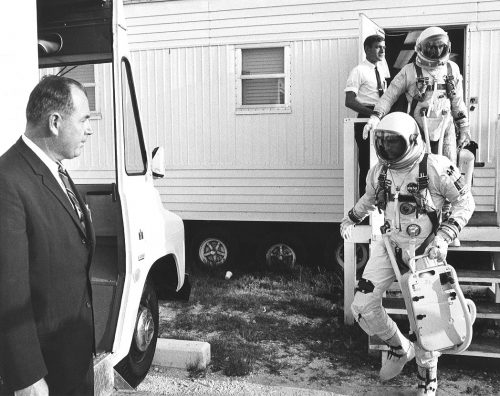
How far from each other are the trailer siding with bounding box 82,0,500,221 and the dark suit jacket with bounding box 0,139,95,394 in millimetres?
6090

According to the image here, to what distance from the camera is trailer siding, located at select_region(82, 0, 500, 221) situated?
7469mm

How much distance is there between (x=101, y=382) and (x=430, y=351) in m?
2.37

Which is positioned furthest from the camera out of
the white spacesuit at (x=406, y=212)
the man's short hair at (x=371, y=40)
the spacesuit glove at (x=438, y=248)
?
the man's short hair at (x=371, y=40)

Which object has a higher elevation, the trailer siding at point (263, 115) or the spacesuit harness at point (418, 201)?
the trailer siding at point (263, 115)

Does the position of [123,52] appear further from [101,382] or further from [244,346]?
[244,346]

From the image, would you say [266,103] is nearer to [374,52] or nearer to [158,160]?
[374,52]

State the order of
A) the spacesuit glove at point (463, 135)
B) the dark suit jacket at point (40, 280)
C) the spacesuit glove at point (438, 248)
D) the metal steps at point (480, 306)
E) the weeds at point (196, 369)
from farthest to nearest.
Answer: the spacesuit glove at point (463, 135), the weeds at point (196, 369), the metal steps at point (480, 306), the spacesuit glove at point (438, 248), the dark suit jacket at point (40, 280)

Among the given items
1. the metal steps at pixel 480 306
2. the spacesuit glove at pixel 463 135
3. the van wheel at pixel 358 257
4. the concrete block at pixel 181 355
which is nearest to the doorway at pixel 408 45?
the spacesuit glove at pixel 463 135

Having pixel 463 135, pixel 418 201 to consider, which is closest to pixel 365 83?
pixel 463 135

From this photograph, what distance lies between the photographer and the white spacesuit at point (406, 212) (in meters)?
4.20

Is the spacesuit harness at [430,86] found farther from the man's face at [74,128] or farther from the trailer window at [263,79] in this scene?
the man's face at [74,128]

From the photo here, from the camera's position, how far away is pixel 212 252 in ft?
29.1

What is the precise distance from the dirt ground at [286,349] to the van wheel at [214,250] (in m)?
1.10

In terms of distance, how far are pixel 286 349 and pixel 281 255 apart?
323 centimetres
